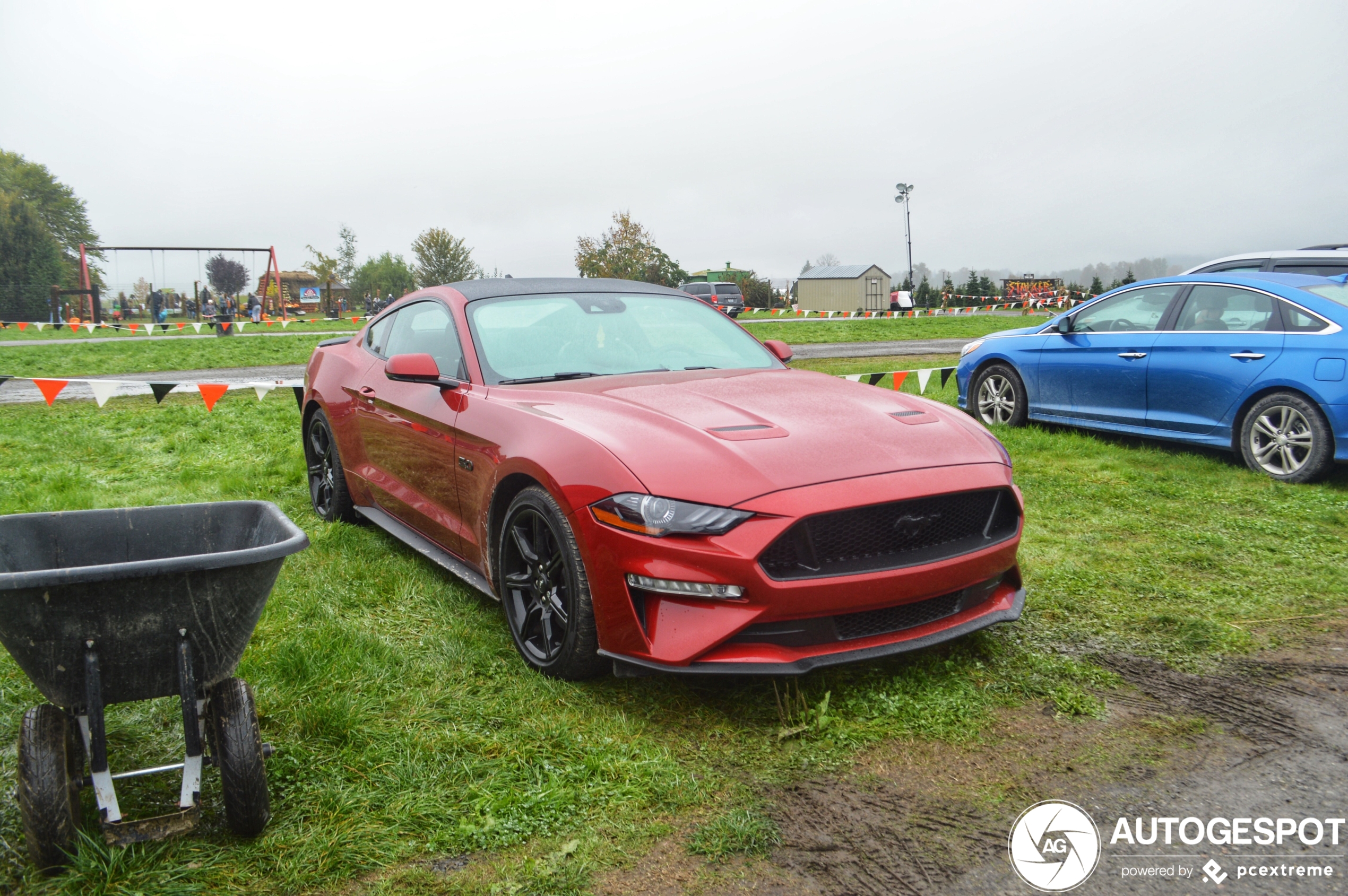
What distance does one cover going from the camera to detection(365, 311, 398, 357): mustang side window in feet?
18.3

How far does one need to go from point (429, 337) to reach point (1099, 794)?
3.77 m

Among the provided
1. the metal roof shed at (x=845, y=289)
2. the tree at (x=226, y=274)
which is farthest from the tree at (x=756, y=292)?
the tree at (x=226, y=274)

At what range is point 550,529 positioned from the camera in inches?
136

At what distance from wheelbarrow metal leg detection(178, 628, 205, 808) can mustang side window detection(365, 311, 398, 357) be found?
3.20 m

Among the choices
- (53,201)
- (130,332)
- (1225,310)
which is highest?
(53,201)

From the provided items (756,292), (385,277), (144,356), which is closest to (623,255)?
(756,292)

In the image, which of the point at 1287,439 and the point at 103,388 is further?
the point at 103,388

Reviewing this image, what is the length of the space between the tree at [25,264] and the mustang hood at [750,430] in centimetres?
6301

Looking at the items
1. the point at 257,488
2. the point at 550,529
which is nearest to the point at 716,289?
the point at 257,488

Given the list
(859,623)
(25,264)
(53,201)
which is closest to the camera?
(859,623)

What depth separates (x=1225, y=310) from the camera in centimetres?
710

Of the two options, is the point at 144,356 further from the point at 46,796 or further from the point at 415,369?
the point at 46,796

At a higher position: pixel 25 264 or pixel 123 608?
pixel 25 264

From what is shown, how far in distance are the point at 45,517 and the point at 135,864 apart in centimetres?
110
